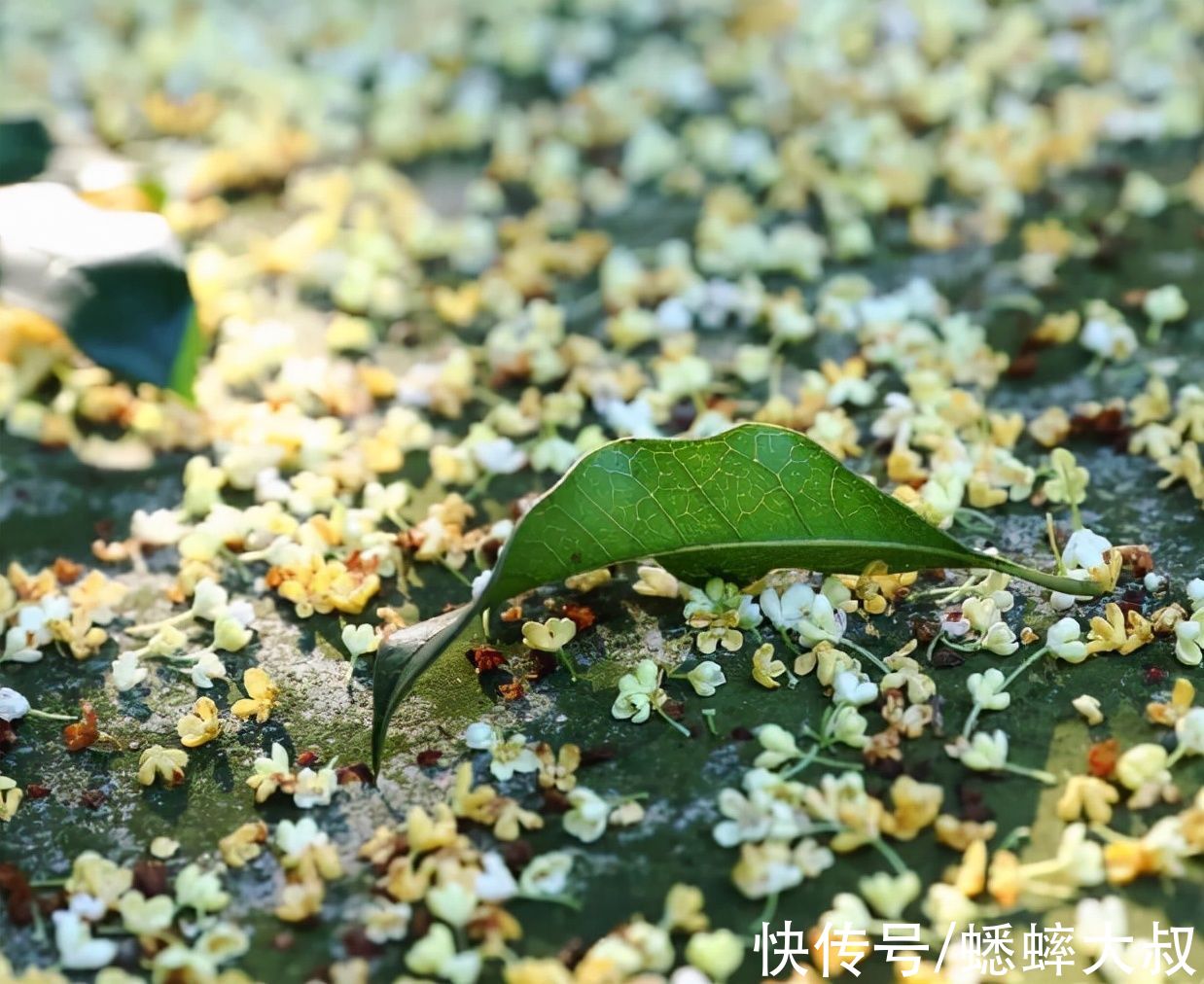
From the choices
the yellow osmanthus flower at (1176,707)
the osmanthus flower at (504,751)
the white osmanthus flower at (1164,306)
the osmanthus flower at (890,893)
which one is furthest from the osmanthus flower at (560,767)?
the white osmanthus flower at (1164,306)

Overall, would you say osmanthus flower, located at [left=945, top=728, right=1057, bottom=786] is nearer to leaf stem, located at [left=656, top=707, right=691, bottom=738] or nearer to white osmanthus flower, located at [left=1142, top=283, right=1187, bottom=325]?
leaf stem, located at [left=656, top=707, right=691, bottom=738]

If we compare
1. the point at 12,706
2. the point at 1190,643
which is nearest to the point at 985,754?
the point at 1190,643

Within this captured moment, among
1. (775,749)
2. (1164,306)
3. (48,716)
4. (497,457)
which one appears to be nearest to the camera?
(775,749)

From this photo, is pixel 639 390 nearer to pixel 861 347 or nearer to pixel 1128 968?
pixel 861 347

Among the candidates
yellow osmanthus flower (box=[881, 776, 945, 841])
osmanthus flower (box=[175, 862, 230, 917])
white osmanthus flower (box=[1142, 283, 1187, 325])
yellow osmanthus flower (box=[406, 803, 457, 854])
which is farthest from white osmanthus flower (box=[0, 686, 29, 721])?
white osmanthus flower (box=[1142, 283, 1187, 325])

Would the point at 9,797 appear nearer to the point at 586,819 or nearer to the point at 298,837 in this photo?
the point at 298,837

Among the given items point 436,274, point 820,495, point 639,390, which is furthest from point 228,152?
point 820,495
